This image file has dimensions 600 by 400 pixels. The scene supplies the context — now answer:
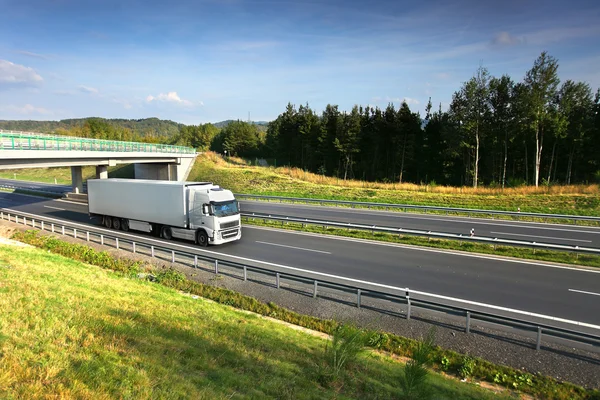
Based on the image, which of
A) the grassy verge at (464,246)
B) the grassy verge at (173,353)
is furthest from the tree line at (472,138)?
the grassy verge at (173,353)

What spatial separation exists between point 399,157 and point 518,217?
34173 mm

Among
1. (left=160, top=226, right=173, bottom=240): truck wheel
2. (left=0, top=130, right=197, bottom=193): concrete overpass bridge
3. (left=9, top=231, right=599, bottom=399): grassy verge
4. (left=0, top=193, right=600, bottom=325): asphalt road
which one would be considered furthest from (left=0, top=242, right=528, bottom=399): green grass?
(left=0, top=130, right=197, bottom=193): concrete overpass bridge

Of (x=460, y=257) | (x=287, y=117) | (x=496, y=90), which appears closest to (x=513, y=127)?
(x=496, y=90)

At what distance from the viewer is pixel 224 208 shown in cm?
1917

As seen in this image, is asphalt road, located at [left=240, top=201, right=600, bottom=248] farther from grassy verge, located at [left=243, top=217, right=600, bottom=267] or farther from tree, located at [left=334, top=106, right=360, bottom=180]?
tree, located at [left=334, top=106, right=360, bottom=180]

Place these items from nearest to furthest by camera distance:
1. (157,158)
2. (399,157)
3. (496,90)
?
(496,90), (157,158), (399,157)

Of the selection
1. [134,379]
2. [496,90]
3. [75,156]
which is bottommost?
[134,379]

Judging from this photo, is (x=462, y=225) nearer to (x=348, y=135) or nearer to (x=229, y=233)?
(x=229, y=233)

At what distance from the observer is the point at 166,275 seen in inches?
549

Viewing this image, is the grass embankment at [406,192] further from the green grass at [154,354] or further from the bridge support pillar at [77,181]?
the green grass at [154,354]

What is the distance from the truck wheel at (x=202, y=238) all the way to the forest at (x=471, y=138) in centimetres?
2901

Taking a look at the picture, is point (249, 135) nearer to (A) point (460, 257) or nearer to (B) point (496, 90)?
(B) point (496, 90)

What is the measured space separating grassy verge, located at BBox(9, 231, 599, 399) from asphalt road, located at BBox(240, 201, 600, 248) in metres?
15.0

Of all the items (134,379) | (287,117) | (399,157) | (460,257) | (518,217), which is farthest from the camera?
(287,117)
